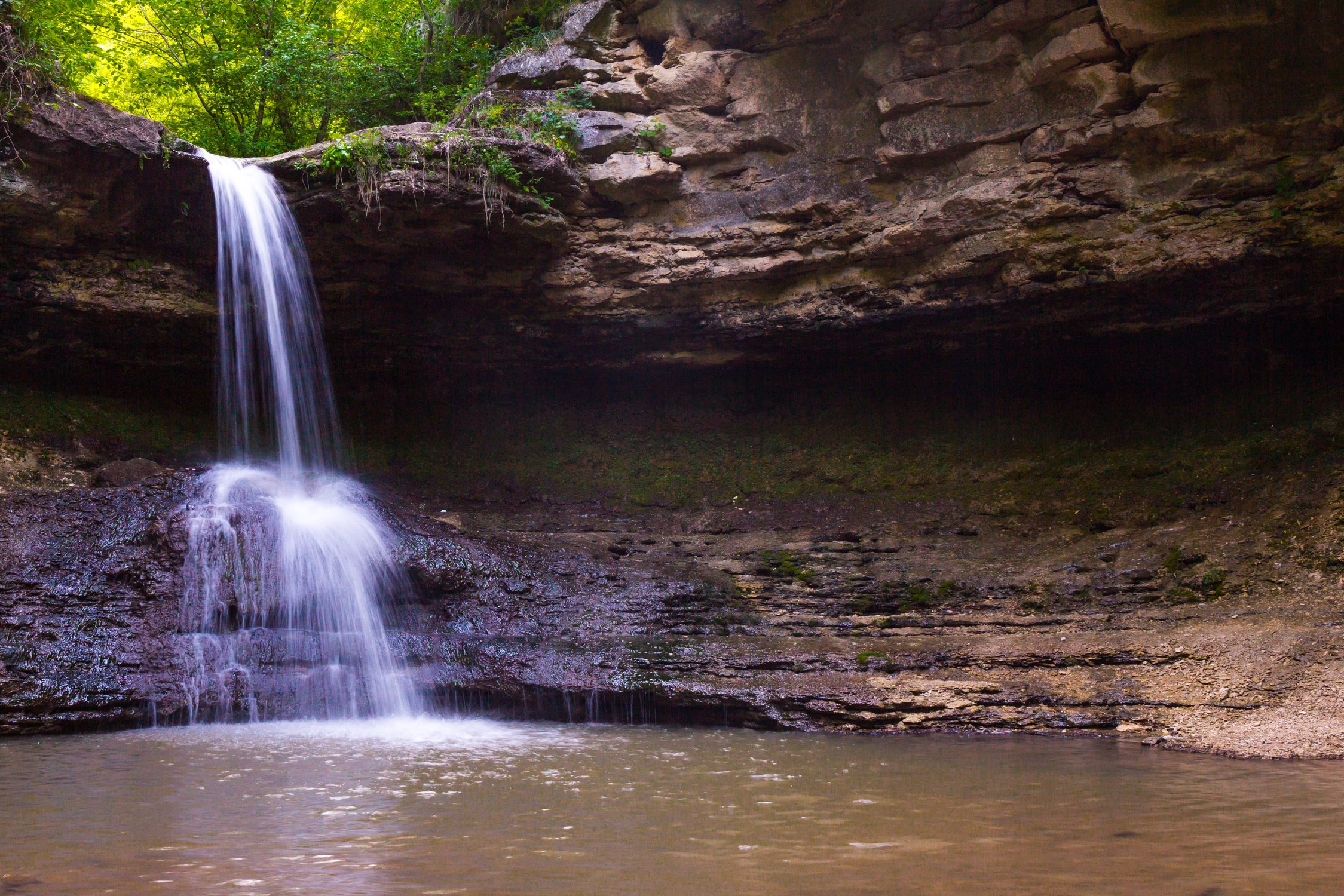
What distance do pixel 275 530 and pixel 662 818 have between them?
571 centimetres

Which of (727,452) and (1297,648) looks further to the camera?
(727,452)

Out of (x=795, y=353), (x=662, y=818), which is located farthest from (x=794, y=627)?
(x=795, y=353)

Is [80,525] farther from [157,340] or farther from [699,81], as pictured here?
[699,81]

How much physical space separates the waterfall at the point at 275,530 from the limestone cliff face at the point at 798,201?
1.30 feet

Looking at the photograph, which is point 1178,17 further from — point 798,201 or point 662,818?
point 662,818

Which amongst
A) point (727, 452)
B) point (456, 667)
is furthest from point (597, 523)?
point (456, 667)

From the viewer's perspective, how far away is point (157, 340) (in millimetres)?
10492

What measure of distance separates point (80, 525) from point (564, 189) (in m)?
5.75

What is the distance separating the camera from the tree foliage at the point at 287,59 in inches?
468

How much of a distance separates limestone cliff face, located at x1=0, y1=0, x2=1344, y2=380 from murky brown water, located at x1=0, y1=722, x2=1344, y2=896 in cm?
556

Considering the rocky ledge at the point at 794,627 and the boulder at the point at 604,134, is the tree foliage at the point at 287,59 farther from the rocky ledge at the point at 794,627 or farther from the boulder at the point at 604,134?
the rocky ledge at the point at 794,627

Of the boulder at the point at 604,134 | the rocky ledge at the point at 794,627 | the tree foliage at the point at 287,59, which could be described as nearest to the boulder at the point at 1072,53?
the boulder at the point at 604,134

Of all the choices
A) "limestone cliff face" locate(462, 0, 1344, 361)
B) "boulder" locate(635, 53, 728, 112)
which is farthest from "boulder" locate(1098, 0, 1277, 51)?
"boulder" locate(635, 53, 728, 112)

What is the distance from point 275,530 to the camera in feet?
26.1
